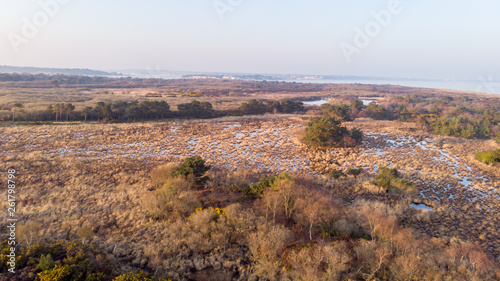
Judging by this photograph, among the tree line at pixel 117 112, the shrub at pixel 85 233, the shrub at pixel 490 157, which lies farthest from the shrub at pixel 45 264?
the tree line at pixel 117 112

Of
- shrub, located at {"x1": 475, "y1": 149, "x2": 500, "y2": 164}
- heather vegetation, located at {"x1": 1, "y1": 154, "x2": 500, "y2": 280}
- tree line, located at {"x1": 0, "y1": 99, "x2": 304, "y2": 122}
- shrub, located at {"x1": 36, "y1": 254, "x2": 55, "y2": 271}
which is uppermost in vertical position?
tree line, located at {"x1": 0, "y1": 99, "x2": 304, "y2": 122}

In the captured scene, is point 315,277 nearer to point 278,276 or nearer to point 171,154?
point 278,276

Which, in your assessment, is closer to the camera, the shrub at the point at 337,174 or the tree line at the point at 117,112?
the shrub at the point at 337,174

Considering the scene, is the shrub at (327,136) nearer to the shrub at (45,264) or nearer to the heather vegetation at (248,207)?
the heather vegetation at (248,207)

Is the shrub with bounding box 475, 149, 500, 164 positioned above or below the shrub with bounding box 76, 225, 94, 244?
above

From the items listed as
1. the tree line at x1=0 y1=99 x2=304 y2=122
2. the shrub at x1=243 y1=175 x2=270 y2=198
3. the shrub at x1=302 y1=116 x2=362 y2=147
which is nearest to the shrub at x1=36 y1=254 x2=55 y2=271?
the shrub at x1=243 y1=175 x2=270 y2=198

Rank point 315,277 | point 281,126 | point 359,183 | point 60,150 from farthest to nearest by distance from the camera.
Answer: point 281,126, point 60,150, point 359,183, point 315,277

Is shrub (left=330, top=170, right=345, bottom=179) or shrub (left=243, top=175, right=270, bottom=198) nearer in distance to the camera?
shrub (left=243, top=175, right=270, bottom=198)

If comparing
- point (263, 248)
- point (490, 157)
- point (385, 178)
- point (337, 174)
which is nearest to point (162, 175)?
point (263, 248)

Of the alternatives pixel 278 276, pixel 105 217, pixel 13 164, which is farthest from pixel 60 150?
pixel 278 276

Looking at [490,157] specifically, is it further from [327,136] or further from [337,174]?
[337,174]

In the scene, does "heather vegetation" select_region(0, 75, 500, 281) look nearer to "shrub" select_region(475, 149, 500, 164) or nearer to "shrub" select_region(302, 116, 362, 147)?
"shrub" select_region(302, 116, 362, 147)
